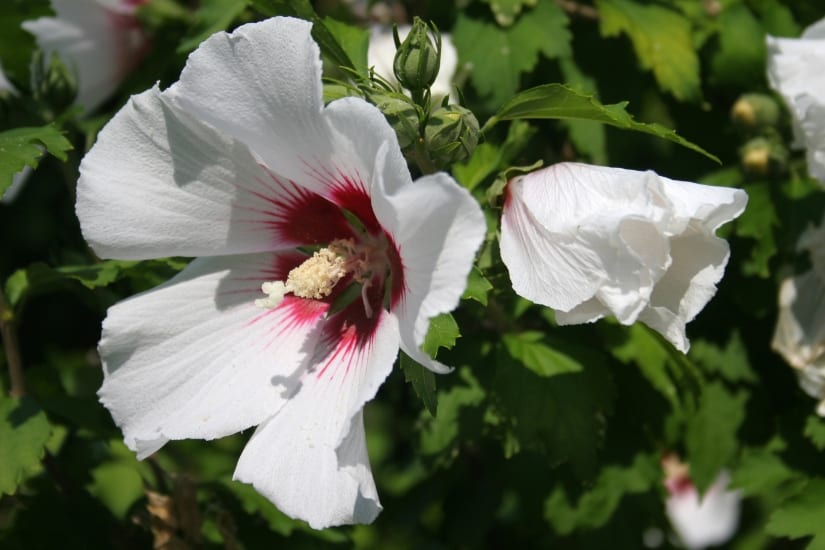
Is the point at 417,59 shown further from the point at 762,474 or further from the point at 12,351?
the point at 762,474

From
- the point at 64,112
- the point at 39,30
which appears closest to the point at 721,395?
the point at 64,112

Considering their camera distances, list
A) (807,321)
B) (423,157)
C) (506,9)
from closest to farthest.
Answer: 1. (423,157)
2. (807,321)
3. (506,9)

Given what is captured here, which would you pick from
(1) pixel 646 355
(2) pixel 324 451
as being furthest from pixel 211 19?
(1) pixel 646 355

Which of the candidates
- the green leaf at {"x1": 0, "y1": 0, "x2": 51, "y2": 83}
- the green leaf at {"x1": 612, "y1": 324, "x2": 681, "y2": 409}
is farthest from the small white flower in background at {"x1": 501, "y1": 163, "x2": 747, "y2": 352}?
the green leaf at {"x1": 0, "y1": 0, "x2": 51, "y2": 83}

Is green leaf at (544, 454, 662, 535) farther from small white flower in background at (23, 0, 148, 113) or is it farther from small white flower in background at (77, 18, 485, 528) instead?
small white flower in background at (23, 0, 148, 113)

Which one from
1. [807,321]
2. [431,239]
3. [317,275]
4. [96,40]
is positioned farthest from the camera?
[96,40]

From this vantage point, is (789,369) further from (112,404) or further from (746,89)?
(112,404)

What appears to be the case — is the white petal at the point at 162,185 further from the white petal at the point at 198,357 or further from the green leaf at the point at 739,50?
the green leaf at the point at 739,50
